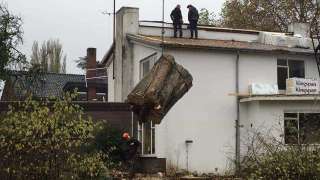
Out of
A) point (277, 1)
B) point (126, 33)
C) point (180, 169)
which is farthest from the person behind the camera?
point (277, 1)

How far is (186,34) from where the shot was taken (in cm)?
3181

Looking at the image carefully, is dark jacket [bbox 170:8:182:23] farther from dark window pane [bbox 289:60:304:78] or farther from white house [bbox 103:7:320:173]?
dark window pane [bbox 289:60:304:78]

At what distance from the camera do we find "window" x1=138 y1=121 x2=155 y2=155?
89.7ft

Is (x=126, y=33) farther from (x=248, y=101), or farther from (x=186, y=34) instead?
(x=248, y=101)

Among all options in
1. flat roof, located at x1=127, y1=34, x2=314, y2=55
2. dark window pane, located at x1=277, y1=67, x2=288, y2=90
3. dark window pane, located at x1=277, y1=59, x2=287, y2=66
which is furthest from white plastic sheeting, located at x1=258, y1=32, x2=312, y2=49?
dark window pane, located at x1=277, y1=67, x2=288, y2=90

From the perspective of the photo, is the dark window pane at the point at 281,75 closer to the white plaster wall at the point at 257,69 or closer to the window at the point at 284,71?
the window at the point at 284,71

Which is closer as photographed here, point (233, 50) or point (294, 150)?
point (294, 150)

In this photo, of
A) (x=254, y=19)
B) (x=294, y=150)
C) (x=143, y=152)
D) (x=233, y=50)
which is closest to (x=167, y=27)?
(x=233, y=50)

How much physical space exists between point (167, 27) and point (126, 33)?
7.22 ft

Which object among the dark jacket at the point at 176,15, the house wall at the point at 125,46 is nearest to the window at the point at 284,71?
the dark jacket at the point at 176,15

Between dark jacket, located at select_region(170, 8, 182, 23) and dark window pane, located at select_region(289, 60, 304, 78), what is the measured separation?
5749 mm

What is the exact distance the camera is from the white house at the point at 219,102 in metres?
26.4

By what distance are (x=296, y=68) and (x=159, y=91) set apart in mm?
18751

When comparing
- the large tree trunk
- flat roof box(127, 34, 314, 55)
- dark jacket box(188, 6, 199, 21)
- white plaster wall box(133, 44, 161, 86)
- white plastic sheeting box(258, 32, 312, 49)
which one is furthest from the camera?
white plastic sheeting box(258, 32, 312, 49)
